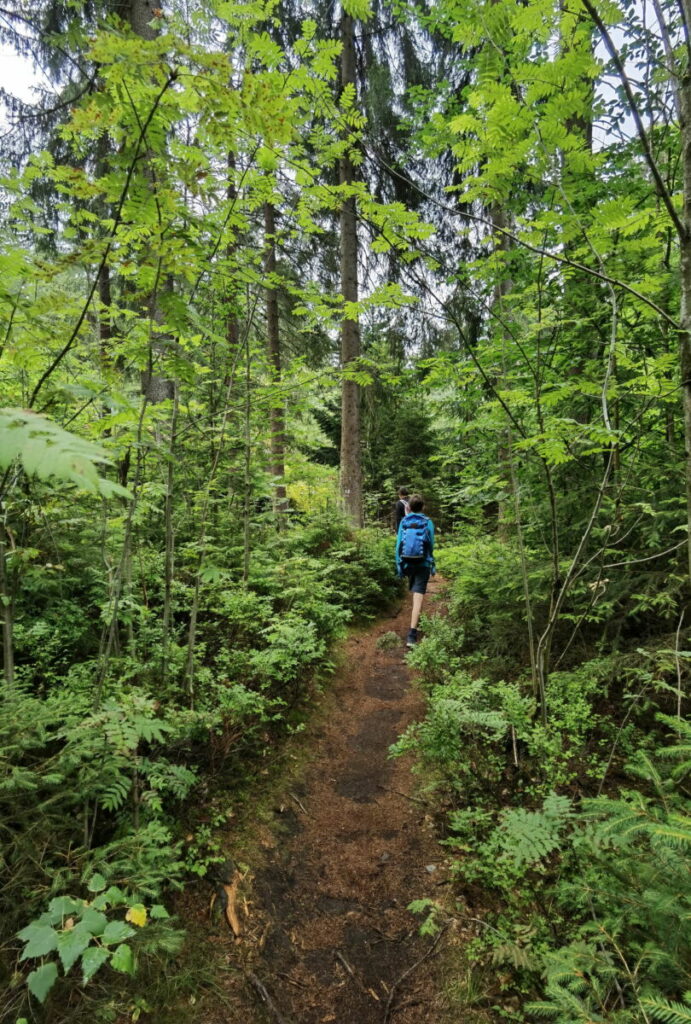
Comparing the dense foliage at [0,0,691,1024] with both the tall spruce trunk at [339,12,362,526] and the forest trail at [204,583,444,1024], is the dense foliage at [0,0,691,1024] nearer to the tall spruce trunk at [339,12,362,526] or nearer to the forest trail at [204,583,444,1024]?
the forest trail at [204,583,444,1024]

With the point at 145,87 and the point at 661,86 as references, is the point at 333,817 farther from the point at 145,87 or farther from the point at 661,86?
the point at 661,86

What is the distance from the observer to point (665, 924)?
77.4 inches

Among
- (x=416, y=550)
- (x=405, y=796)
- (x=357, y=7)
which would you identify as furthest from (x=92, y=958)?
(x=416, y=550)

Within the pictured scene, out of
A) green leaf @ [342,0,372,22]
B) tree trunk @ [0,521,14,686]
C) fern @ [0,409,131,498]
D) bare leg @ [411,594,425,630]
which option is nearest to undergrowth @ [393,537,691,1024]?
bare leg @ [411,594,425,630]

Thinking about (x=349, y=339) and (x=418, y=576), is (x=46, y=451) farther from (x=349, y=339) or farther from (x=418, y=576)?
(x=349, y=339)

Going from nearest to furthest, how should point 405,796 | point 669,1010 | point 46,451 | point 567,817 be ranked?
point 46,451, point 669,1010, point 567,817, point 405,796

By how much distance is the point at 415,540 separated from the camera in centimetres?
661

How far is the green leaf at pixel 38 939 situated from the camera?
5.25 feet

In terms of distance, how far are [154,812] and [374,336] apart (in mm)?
11777

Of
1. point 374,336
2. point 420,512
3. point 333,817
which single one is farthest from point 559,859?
point 374,336

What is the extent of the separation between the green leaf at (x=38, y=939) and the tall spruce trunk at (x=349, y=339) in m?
7.70

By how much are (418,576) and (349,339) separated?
529 centimetres

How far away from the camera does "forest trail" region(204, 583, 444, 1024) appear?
8.06ft

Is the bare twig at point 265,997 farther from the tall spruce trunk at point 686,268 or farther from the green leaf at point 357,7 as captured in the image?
the green leaf at point 357,7
